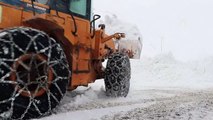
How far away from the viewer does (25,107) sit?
12.8 ft

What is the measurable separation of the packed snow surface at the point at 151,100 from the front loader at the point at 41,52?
0.32 m

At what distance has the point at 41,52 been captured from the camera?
13.7 feet

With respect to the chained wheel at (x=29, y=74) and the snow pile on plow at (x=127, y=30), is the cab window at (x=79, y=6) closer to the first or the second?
the chained wheel at (x=29, y=74)

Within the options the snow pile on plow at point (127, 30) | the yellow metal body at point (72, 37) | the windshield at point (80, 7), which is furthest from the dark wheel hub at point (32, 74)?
the snow pile on plow at point (127, 30)

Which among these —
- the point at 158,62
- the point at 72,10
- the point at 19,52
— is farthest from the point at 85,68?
the point at 158,62

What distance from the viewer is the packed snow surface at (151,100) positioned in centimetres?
416

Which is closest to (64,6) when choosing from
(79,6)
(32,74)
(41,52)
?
(79,6)

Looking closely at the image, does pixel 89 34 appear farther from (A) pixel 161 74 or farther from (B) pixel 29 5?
(A) pixel 161 74

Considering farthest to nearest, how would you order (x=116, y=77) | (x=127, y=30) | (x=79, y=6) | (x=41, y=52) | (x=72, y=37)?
(x=127, y=30) → (x=116, y=77) → (x=79, y=6) → (x=72, y=37) → (x=41, y=52)

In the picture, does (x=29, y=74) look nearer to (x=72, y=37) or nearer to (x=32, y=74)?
(x=32, y=74)

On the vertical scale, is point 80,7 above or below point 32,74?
above

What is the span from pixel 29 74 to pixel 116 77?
9.68ft

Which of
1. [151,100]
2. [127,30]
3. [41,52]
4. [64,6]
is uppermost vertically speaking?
[127,30]

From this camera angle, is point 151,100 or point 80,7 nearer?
point 80,7
